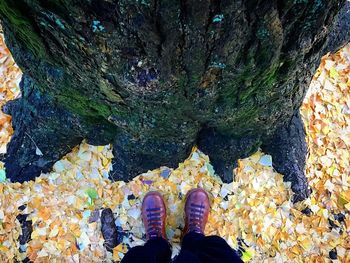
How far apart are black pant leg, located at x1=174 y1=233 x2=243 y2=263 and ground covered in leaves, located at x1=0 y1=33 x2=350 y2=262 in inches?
9.8

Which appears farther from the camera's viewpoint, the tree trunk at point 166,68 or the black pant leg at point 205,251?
the black pant leg at point 205,251

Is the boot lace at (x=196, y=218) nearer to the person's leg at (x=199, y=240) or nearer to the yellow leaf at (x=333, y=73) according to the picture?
the person's leg at (x=199, y=240)

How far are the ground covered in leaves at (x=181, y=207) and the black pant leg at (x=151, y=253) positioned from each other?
0.21m

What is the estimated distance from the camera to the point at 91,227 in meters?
2.65

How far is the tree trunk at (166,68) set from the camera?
1144 mm

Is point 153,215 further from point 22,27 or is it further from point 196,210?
point 22,27

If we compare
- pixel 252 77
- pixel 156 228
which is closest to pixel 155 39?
pixel 252 77

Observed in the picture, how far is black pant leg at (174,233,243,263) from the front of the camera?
86.1 inches

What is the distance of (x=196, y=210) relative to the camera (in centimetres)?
257

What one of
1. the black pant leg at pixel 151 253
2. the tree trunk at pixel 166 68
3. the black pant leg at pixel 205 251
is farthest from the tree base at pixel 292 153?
the black pant leg at pixel 151 253

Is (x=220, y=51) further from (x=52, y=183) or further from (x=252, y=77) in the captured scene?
(x=52, y=183)

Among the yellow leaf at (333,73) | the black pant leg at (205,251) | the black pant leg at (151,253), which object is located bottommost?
the black pant leg at (151,253)

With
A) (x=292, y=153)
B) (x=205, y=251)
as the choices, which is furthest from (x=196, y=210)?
(x=292, y=153)

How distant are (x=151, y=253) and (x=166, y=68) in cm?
140
